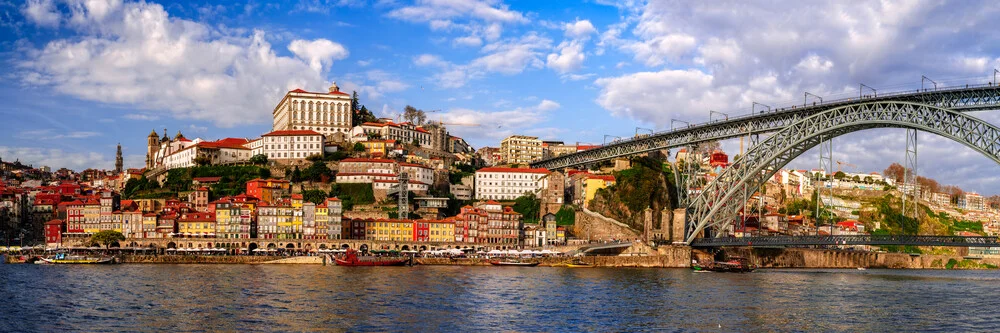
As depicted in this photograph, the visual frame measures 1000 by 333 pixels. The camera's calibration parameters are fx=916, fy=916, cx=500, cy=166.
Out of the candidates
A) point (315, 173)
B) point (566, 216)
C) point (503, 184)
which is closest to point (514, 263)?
point (566, 216)

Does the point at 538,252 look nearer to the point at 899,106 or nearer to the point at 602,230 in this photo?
the point at 602,230

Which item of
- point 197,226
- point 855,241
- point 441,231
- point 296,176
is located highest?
point 296,176

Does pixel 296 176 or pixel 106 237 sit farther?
pixel 296 176

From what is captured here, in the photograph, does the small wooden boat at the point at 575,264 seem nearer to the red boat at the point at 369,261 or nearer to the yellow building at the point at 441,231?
the yellow building at the point at 441,231

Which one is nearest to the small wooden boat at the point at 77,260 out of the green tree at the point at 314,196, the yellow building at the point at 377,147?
the green tree at the point at 314,196

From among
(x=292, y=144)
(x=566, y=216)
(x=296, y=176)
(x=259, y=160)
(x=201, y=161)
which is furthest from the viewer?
(x=201, y=161)

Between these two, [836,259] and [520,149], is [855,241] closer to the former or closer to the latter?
[836,259]
